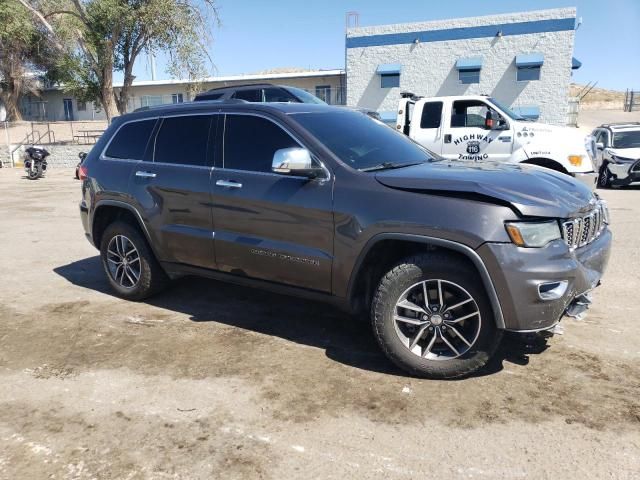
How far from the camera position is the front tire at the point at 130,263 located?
5004 millimetres

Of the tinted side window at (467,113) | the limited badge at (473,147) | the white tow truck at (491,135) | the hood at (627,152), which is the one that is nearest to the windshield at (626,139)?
the hood at (627,152)

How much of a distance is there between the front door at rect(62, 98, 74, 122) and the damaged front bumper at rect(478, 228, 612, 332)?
4734 centimetres

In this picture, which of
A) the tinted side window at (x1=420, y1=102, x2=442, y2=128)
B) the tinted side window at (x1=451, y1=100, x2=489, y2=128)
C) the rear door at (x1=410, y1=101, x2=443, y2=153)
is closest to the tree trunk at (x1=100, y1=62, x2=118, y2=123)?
the rear door at (x1=410, y1=101, x2=443, y2=153)

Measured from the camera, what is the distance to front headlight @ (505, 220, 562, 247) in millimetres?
3111

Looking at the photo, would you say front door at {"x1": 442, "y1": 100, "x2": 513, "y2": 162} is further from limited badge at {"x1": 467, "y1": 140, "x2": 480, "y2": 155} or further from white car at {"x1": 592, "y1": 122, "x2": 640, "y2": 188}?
white car at {"x1": 592, "y1": 122, "x2": 640, "y2": 188}

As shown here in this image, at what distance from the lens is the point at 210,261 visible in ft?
14.6

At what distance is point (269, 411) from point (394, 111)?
24.6 metres

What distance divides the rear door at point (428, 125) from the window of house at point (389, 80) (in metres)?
15.8

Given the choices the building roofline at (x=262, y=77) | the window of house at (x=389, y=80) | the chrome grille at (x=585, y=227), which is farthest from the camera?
the building roofline at (x=262, y=77)

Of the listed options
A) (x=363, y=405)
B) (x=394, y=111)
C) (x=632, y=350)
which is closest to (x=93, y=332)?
(x=363, y=405)

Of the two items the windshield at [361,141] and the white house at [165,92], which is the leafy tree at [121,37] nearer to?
the white house at [165,92]

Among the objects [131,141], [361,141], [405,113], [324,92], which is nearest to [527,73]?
[324,92]

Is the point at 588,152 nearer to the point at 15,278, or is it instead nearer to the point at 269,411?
the point at 269,411

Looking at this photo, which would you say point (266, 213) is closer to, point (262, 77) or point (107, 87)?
Result: point (107, 87)
